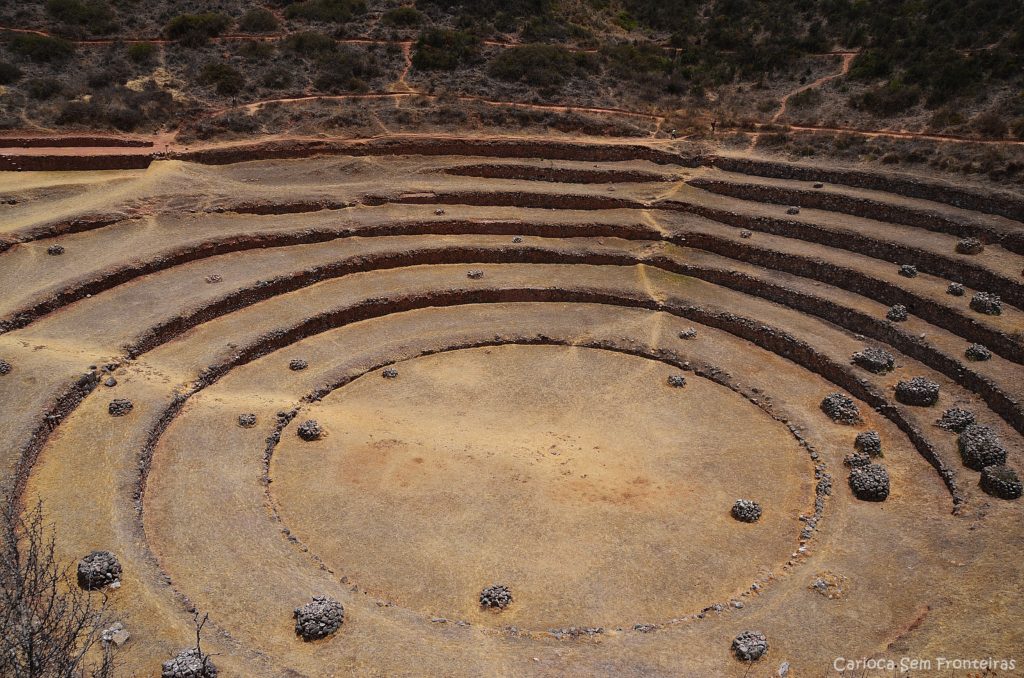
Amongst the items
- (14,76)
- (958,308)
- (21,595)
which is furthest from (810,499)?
(14,76)

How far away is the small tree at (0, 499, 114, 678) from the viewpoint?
12.2 meters

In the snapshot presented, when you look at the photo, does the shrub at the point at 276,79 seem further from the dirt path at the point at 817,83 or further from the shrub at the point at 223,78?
the dirt path at the point at 817,83

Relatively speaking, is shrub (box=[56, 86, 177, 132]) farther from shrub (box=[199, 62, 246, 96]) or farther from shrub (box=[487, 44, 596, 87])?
shrub (box=[487, 44, 596, 87])

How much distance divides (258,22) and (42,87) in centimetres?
1888

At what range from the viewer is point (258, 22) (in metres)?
58.5

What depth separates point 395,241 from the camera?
37719mm

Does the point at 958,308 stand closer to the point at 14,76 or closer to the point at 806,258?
the point at 806,258

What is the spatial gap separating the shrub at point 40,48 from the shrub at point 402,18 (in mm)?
24758

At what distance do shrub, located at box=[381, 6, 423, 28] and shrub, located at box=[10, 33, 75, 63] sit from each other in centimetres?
2476

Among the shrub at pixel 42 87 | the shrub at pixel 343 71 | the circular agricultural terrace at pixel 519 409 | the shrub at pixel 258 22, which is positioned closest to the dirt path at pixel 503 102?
the shrub at pixel 343 71

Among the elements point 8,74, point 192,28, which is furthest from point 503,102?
point 8,74

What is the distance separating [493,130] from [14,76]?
31.3m

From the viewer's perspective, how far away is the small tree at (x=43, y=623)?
12.2 m

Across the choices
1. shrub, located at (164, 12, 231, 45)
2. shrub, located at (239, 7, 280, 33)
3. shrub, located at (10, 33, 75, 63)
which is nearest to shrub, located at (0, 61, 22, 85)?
shrub, located at (10, 33, 75, 63)
